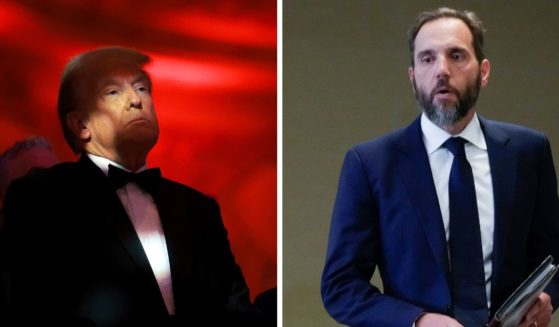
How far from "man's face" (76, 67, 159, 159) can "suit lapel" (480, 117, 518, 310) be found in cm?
124

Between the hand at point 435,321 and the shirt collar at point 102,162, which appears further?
the shirt collar at point 102,162

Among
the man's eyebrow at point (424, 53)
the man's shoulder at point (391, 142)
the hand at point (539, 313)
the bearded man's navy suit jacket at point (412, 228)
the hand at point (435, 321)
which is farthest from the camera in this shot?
the man's eyebrow at point (424, 53)

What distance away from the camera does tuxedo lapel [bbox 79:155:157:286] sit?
3.23 metres

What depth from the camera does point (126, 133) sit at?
3324 millimetres

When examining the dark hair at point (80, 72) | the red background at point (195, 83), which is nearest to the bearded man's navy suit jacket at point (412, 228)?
the red background at point (195, 83)

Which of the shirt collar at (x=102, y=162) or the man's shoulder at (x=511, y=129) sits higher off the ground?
the man's shoulder at (x=511, y=129)

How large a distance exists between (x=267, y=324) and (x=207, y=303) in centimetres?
32

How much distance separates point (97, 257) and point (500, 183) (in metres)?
1.45

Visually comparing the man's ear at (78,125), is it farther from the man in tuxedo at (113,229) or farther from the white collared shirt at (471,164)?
the white collared shirt at (471,164)

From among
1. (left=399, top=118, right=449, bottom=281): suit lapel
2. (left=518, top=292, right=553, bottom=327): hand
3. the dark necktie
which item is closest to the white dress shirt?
(left=399, top=118, right=449, bottom=281): suit lapel

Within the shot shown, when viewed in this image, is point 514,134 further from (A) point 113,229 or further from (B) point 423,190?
(A) point 113,229

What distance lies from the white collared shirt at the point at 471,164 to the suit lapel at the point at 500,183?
0.03 metres

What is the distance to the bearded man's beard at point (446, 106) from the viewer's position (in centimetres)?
329

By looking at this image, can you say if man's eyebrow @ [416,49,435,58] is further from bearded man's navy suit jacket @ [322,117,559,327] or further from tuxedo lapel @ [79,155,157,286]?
tuxedo lapel @ [79,155,157,286]
